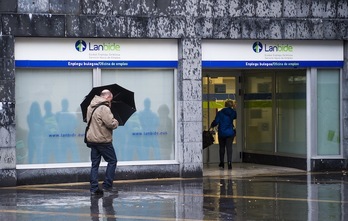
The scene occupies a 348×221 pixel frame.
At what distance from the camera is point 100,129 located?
41.4 feet

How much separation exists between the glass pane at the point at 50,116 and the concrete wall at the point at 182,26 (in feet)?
1.33

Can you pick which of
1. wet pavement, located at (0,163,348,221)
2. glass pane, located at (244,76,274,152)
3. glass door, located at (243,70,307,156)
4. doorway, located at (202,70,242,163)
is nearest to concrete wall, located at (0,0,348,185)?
wet pavement, located at (0,163,348,221)

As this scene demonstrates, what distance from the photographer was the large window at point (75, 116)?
48.0ft

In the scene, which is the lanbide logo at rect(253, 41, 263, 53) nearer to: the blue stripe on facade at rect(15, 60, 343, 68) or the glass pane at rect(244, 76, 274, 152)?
the blue stripe on facade at rect(15, 60, 343, 68)

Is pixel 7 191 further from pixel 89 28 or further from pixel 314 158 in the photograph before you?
pixel 314 158

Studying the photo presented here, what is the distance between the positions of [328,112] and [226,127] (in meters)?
2.42

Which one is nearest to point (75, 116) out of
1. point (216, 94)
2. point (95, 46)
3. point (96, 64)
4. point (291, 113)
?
point (96, 64)

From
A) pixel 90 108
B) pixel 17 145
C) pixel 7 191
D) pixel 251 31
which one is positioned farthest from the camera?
pixel 251 31

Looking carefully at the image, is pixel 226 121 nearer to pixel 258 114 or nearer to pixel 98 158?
pixel 258 114

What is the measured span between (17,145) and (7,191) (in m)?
1.27

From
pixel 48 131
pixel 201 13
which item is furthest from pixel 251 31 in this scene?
pixel 48 131

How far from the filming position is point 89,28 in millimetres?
14617

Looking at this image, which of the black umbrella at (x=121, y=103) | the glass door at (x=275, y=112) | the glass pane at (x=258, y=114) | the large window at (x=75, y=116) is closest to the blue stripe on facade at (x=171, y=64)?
the large window at (x=75, y=116)

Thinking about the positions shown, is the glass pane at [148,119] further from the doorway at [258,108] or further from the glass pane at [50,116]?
the doorway at [258,108]
